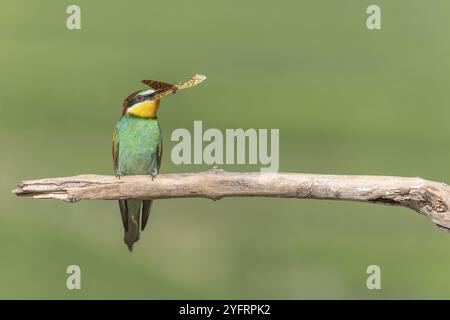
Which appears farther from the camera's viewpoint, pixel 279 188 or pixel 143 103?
pixel 143 103

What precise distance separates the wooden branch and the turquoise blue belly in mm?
245

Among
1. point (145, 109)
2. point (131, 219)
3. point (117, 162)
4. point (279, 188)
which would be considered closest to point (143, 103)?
point (145, 109)

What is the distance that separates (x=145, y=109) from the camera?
310 centimetres

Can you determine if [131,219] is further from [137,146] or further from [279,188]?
[279,188]

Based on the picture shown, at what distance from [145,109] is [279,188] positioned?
2.63 feet

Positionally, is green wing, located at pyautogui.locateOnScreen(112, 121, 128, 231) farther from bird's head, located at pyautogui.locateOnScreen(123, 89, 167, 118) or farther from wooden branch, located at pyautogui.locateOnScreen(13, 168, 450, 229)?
wooden branch, located at pyautogui.locateOnScreen(13, 168, 450, 229)

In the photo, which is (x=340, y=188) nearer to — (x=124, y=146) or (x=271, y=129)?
(x=271, y=129)

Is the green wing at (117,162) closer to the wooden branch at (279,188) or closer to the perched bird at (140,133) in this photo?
the perched bird at (140,133)

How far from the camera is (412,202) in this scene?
2.79 m

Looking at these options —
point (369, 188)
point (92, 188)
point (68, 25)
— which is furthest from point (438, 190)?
point (68, 25)

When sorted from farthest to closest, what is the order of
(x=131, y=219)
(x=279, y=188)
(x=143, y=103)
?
(x=131, y=219) < (x=143, y=103) < (x=279, y=188)

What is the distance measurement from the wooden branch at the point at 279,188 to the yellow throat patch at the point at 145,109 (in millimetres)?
381
